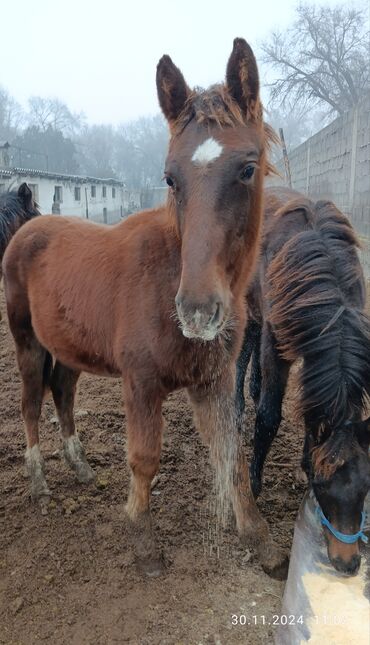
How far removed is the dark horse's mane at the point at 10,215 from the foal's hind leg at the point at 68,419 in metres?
2.30

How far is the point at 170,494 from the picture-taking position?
3.58 metres

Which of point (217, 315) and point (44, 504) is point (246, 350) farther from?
point (217, 315)

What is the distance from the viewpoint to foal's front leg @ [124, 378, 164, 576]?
2730 mm

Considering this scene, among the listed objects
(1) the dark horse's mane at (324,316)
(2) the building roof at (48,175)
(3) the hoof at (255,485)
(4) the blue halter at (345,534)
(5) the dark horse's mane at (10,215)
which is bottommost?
(3) the hoof at (255,485)

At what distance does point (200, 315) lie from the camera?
74.7 inches

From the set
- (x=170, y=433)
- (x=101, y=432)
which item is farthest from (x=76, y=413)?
(x=170, y=433)

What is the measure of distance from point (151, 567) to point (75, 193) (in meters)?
39.2

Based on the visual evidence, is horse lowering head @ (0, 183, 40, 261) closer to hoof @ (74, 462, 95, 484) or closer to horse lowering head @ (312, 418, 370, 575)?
hoof @ (74, 462, 95, 484)

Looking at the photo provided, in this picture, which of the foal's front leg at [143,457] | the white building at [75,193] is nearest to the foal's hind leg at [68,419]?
the foal's front leg at [143,457]

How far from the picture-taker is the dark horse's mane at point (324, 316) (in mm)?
2436

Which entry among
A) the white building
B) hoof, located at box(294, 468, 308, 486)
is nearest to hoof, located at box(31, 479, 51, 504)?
hoof, located at box(294, 468, 308, 486)

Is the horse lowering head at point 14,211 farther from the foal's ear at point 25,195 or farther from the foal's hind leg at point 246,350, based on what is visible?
the foal's hind leg at point 246,350

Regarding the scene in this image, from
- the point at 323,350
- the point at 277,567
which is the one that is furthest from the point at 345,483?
the point at 277,567

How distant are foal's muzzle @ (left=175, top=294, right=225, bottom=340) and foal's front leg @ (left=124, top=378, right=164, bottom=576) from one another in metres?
0.87
